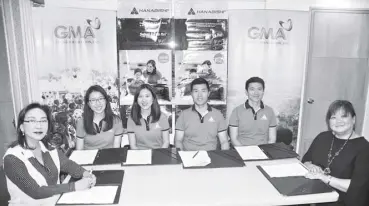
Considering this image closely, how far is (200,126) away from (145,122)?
519mm

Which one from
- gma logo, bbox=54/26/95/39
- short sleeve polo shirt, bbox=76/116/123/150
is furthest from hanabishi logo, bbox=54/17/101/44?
short sleeve polo shirt, bbox=76/116/123/150

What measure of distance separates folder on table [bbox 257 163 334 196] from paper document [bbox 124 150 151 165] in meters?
0.77

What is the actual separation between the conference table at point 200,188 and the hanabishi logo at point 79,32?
197 cm

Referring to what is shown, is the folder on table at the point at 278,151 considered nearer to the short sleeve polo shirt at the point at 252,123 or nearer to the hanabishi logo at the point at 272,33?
the short sleeve polo shirt at the point at 252,123

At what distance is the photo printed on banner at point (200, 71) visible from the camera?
3.55m

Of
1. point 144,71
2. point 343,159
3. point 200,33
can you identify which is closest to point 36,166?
point 343,159

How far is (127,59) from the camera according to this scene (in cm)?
350

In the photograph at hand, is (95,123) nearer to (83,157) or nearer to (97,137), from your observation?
(97,137)

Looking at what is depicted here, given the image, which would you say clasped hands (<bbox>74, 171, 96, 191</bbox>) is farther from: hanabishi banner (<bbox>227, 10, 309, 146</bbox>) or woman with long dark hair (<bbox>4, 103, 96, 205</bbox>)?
→ hanabishi banner (<bbox>227, 10, 309, 146</bbox>)

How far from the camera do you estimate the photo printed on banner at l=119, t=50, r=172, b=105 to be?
3.51 m

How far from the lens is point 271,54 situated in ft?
12.0

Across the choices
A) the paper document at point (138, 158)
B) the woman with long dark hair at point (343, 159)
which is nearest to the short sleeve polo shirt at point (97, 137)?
the paper document at point (138, 158)

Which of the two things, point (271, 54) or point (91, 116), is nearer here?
point (91, 116)

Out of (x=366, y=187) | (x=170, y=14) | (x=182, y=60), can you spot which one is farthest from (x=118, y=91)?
(x=366, y=187)
